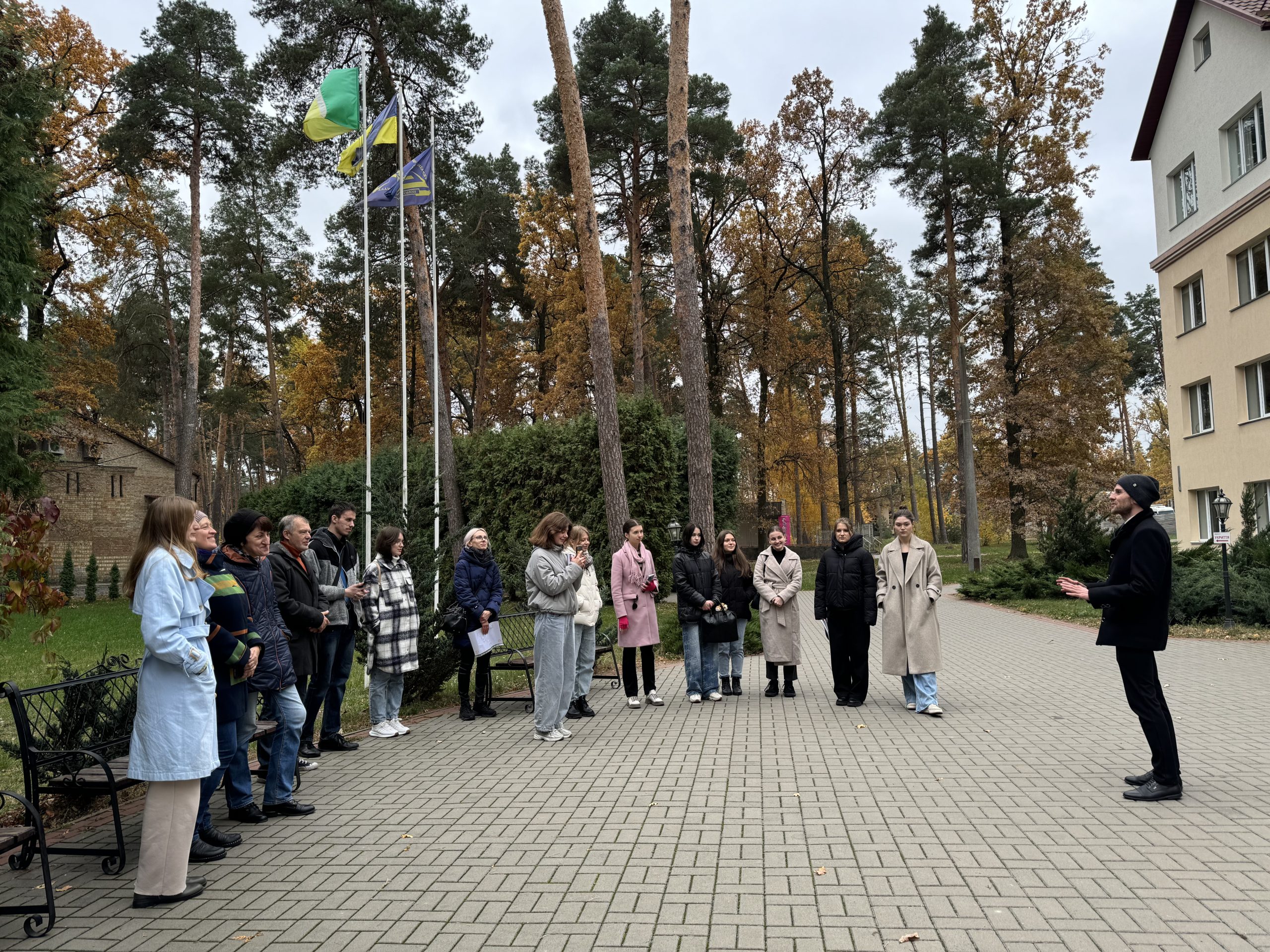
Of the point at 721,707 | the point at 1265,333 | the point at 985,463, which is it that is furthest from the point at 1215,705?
the point at 985,463

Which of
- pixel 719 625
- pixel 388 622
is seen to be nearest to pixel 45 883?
pixel 388 622

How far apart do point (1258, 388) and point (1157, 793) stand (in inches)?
801

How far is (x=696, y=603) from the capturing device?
942cm

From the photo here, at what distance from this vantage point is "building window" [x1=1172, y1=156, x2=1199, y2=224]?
24.4 metres

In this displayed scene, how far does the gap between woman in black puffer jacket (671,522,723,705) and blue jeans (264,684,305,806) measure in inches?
176

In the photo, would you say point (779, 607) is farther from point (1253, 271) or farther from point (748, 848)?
point (1253, 271)

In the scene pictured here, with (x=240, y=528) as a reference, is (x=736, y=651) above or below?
below

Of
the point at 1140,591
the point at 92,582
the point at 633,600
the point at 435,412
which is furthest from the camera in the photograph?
the point at 92,582

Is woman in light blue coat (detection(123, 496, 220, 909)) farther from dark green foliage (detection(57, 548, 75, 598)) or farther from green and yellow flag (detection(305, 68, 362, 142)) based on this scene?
dark green foliage (detection(57, 548, 75, 598))

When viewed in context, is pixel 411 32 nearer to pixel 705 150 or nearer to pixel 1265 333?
pixel 705 150

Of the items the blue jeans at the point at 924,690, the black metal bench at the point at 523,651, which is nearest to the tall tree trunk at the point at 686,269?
the black metal bench at the point at 523,651

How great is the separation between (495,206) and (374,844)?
3193cm

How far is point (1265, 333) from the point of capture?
2080cm

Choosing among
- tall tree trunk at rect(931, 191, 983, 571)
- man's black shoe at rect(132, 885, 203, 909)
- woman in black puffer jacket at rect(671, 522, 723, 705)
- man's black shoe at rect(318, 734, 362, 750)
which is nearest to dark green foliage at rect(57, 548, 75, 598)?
man's black shoe at rect(318, 734, 362, 750)
